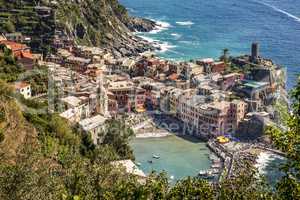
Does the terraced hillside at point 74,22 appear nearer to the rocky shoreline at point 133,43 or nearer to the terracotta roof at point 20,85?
the rocky shoreline at point 133,43

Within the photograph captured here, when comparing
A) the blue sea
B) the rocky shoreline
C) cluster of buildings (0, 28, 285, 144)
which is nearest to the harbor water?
cluster of buildings (0, 28, 285, 144)

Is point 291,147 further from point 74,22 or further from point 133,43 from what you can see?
point 133,43

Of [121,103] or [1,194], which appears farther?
[121,103]

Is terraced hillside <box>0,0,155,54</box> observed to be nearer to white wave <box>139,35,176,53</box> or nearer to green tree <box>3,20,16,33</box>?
green tree <box>3,20,16,33</box>

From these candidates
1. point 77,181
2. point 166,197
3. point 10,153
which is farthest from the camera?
point 10,153

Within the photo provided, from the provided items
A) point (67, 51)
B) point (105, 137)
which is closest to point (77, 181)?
point (105, 137)

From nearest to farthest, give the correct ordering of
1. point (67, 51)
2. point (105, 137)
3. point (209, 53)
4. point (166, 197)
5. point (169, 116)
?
point (166, 197)
point (105, 137)
point (169, 116)
point (67, 51)
point (209, 53)

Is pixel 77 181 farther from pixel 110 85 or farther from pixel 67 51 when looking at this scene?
pixel 67 51
